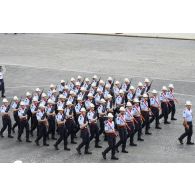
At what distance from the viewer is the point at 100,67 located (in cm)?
2903

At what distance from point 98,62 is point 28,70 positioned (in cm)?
463

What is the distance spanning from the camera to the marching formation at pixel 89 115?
16.3 meters

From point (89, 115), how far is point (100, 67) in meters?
12.7

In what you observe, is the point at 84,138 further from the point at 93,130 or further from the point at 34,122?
the point at 34,122

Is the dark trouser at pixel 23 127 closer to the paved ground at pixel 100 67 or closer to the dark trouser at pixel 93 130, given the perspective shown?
the paved ground at pixel 100 67

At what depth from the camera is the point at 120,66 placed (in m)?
29.3

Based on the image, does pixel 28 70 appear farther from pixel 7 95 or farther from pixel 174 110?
pixel 174 110

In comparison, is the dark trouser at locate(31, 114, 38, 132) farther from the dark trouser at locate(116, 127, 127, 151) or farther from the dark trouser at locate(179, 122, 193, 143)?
the dark trouser at locate(179, 122, 193, 143)

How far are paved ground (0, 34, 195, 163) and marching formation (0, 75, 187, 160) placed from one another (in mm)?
475

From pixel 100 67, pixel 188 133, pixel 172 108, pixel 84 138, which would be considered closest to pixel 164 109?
pixel 172 108

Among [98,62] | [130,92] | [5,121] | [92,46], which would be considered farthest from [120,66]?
[5,121]

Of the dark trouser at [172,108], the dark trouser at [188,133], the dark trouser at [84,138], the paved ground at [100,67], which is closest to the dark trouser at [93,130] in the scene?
the dark trouser at [84,138]

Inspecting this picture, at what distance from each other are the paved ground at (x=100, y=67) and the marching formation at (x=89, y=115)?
48 cm

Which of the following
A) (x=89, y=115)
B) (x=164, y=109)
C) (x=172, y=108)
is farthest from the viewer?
(x=172, y=108)
